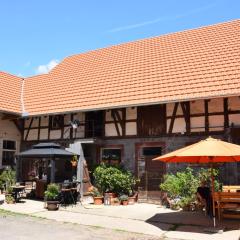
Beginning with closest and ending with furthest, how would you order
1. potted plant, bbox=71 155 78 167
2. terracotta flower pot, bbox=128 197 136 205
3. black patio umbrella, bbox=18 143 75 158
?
black patio umbrella, bbox=18 143 75 158 → terracotta flower pot, bbox=128 197 136 205 → potted plant, bbox=71 155 78 167

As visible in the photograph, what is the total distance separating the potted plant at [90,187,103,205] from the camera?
1478 cm

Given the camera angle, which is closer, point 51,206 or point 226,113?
point 51,206

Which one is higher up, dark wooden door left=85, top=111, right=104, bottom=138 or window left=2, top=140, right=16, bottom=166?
dark wooden door left=85, top=111, right=104, bottom=138

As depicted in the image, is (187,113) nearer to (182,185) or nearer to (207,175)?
(207,175)

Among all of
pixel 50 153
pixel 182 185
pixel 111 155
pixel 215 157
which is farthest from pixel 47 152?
pixel 215 157

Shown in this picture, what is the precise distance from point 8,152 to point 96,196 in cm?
661

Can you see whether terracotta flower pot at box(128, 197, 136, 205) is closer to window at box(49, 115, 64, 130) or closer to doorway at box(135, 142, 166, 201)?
doorway at box(135, 142, 166, 201)

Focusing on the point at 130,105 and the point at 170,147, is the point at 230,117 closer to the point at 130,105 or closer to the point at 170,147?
the point at 170,147

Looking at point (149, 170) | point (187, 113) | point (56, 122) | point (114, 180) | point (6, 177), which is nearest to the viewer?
point (187, 113)

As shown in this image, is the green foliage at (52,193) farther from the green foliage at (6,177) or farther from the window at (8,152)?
the window at (8,152)

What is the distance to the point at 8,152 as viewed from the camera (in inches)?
755

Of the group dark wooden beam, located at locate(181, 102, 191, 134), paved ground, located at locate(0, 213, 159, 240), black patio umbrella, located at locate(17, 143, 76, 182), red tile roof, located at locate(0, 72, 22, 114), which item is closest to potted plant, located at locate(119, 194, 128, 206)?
black patio umbrella, located at locate(17, 143, 76, 182)

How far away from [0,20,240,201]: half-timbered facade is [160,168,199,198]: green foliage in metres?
1.15

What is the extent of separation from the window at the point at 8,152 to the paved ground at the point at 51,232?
9025 millimetres
